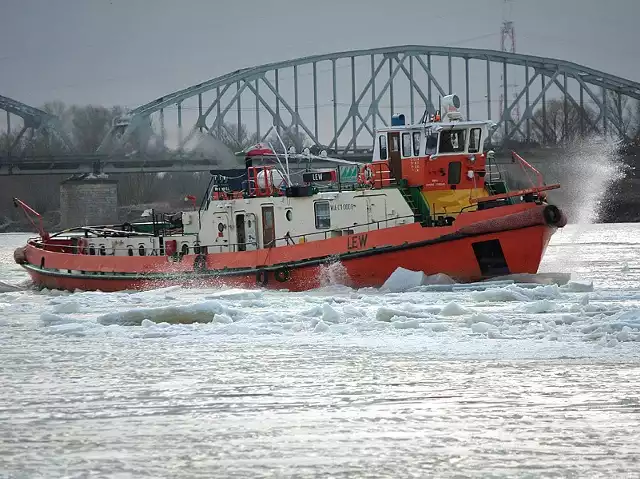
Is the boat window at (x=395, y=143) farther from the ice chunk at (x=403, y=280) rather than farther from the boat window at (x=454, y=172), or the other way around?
the ice chunk at (x=403, y=280)

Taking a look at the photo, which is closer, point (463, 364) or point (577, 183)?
point (463, 364)

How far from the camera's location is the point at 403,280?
20.8 m

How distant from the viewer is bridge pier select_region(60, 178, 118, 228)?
9331 cm

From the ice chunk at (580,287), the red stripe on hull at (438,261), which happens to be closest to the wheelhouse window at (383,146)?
the red stripe on hull at (438,261)

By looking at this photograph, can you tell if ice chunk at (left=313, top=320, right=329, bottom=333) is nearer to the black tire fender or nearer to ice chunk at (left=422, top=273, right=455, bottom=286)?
ice chunk at (left=422, top=273, right=455, bottom=286)

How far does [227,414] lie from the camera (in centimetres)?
969

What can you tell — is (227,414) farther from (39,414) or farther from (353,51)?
(353,51)

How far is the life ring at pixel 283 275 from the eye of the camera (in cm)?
2238

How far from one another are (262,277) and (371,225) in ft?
7.70

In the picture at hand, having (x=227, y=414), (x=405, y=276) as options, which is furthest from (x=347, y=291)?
(x=227, y=414)

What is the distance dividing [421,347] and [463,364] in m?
1.34

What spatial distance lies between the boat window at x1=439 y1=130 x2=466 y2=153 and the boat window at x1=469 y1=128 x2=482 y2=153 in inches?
6.7

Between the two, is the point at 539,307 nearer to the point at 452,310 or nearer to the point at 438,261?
the point at 452,310

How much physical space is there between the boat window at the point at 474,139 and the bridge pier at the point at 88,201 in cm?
7235
